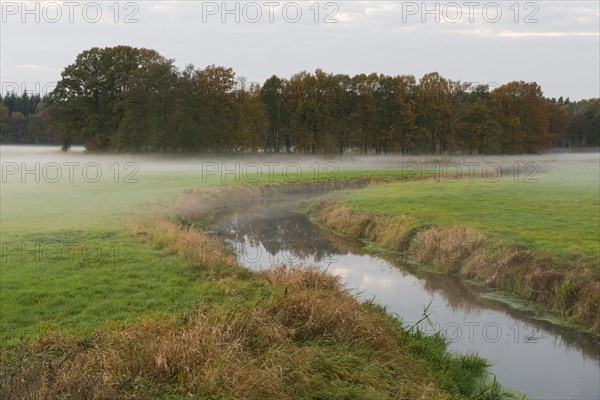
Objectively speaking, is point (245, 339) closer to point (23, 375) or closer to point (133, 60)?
point (23, 375)

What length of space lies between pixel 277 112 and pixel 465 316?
74782 millimetres

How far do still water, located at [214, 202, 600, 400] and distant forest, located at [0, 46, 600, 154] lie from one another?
48.6 m

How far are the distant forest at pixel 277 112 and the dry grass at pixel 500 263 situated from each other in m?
50.7

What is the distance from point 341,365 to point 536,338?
693 cm

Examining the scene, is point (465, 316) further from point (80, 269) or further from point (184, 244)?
point (80, 269)

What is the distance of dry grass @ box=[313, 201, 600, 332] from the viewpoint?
1463cm

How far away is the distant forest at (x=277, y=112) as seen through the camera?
7106 cm

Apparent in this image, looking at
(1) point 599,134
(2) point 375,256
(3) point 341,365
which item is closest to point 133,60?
(2) point 375,256

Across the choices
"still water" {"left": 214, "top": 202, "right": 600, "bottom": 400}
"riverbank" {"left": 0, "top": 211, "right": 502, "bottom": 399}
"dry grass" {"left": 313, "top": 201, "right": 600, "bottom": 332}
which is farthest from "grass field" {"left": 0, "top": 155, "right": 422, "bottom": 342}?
"dry grass" {"left": 313, "top": 201, "right": 600, "bottom": 332}

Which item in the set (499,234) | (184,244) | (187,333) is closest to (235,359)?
(187,333)

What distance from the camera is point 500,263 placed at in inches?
704

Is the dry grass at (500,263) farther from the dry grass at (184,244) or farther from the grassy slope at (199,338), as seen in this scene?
A: the dry grass at (184,244)

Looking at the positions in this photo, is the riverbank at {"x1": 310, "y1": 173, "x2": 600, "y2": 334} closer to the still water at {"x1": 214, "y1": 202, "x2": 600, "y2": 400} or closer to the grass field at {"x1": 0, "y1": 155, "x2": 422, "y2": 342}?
the still water at {"x1": 214, "y1": 202, "x2": 600, "y2": 400}

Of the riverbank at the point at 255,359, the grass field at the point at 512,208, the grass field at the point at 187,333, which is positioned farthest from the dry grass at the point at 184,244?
the grass field at the point at 512,208
